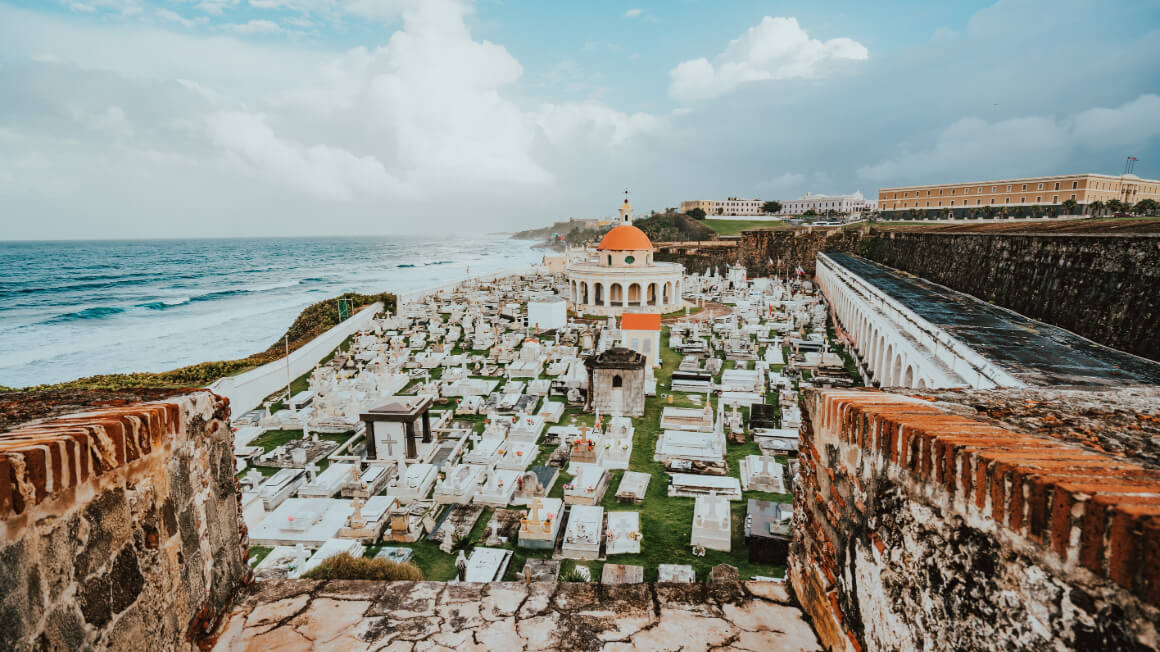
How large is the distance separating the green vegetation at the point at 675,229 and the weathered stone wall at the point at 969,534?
241ft

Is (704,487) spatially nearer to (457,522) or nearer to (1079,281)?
(457,522)

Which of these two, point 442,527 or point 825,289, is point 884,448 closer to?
point 442,527

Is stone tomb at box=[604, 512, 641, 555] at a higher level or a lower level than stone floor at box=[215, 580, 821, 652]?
lower

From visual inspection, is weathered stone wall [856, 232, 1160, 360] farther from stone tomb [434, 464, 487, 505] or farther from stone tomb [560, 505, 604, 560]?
stone tomb [434, 464, 487, 505]

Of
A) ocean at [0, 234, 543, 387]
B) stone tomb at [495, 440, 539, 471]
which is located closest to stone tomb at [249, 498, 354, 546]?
stone tomb at [495, 440, 539, 471]

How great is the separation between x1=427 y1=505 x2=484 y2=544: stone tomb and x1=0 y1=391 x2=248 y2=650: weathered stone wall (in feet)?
20.4

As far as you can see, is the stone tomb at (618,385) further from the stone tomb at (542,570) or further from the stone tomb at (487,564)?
the stone tomb at (542,570)

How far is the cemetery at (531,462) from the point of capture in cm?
844

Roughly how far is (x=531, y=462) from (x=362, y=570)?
17.8 ft

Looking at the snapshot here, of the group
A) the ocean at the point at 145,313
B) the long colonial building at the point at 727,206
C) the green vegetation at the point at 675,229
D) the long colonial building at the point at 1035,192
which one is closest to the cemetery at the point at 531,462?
the ocean at the point at 145,313

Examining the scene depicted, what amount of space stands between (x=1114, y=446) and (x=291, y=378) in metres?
19.6

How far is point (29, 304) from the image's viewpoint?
1969 inches

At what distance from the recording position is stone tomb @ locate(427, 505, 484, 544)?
29.2ft

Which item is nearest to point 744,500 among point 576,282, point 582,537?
point 582,537
